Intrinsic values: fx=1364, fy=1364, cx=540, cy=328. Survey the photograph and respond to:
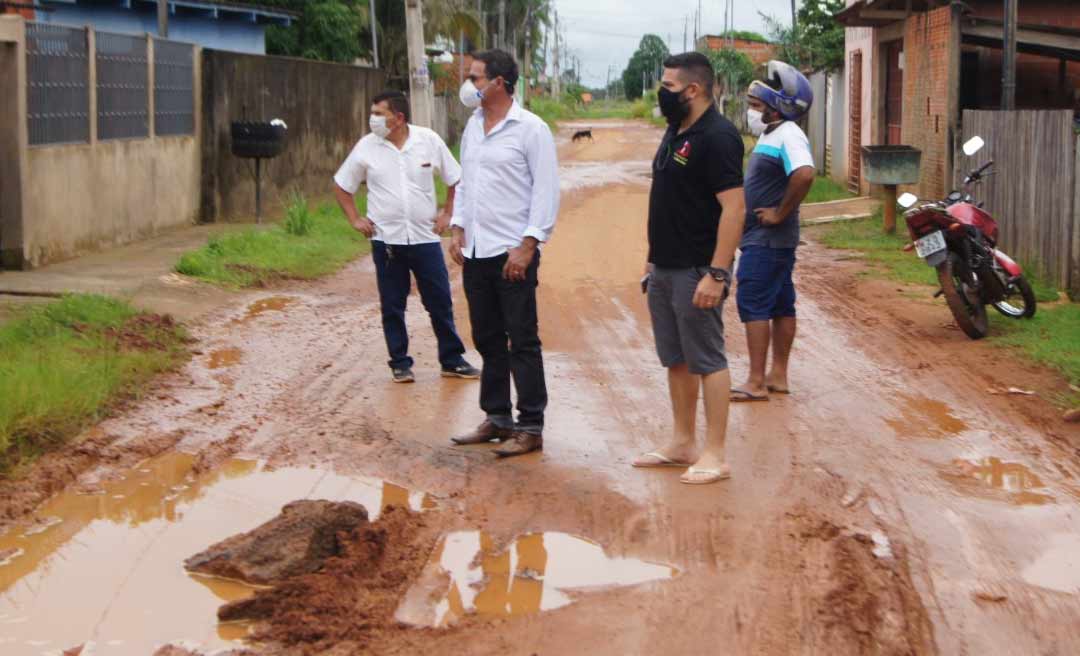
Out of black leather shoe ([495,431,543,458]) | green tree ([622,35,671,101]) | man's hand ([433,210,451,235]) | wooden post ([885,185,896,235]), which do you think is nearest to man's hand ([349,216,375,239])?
man's hand ([433,210,451,235])

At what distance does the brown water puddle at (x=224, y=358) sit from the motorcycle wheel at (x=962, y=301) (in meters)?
4.82

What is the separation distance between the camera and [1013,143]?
12.8 meters

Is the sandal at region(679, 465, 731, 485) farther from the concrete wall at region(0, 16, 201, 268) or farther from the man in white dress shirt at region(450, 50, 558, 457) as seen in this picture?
the concrete wall at region(0, 16, 201, 268)

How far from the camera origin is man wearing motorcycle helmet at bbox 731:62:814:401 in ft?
24.9

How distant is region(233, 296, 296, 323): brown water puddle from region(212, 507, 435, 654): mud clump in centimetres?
526

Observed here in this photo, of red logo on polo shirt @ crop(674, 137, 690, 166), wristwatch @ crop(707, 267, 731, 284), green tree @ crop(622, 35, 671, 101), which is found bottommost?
wristwatch @ crop(707, 267, 731, 284)

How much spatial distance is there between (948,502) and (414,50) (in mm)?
16449

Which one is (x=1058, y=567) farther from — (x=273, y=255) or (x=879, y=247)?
(x=879, y=247)

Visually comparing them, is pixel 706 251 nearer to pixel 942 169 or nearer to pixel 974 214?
pixel 974 214

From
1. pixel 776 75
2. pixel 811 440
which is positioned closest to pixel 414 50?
pixel 776 75

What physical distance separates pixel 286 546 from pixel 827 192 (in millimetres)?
19480

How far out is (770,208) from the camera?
771 centimetres

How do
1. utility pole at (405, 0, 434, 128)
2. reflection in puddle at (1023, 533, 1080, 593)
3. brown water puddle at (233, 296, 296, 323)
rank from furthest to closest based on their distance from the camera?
utility pole at (405, 0, 434, 128)
brown water puddle at (233, 296, 296, 323)
reflection in puddle at (1023, 533, 1080, 593)

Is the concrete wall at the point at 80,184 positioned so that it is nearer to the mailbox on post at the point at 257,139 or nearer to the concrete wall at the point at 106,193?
the concrete wall at the point at 106,193
